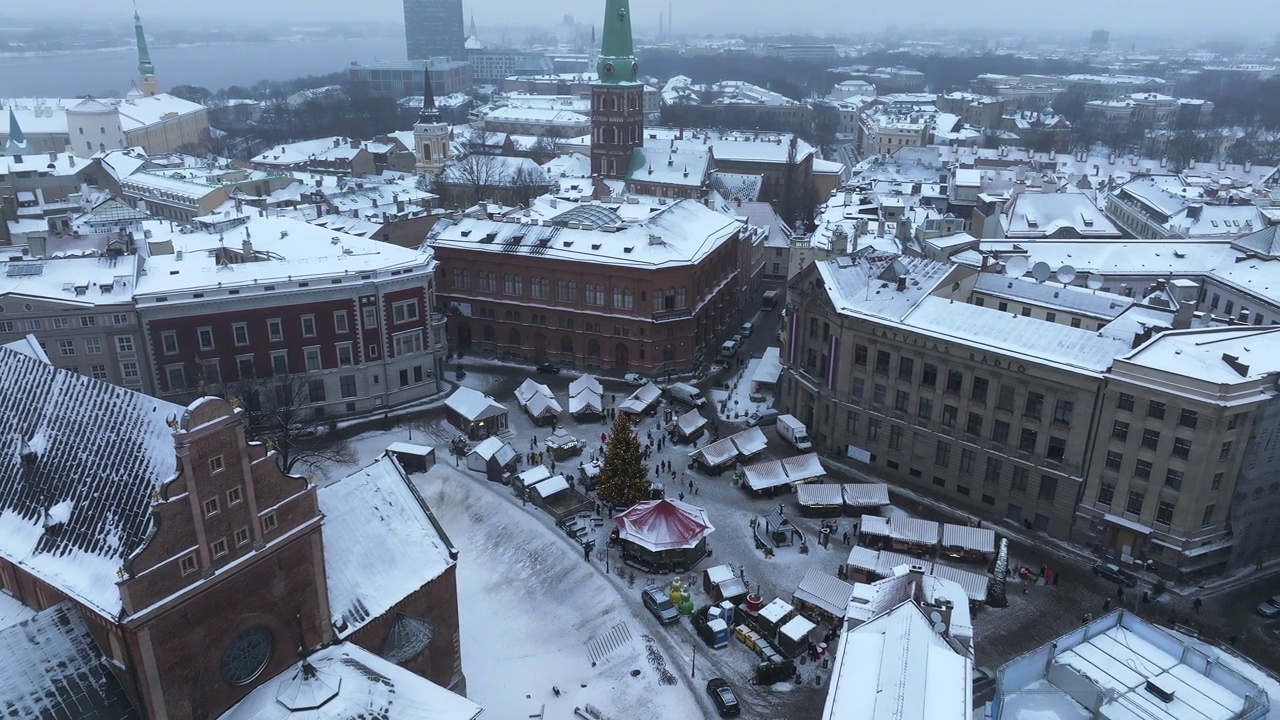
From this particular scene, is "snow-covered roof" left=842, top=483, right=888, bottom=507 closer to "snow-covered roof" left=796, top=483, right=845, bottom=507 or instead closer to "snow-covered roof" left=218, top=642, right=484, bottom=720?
"snow-covered roof" left=796, top=483, right=845, bottom=507

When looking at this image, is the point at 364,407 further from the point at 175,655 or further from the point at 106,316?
the point at 175,655

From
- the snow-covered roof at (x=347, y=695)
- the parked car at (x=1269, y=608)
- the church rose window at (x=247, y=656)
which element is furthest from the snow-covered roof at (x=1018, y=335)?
the church rose window at (x=247, y=656)

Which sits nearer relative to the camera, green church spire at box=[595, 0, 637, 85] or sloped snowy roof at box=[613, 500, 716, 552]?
sloped snowy roof at box=[613, 500, 716, 552]

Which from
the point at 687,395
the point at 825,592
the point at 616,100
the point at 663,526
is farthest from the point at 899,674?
the point at 616,100

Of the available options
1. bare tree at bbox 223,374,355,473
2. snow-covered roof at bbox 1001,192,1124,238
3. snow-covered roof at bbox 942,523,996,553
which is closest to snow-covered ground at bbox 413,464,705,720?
bare tree at bbox 223,374,355,473

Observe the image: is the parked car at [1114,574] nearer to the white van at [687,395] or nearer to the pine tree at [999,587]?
the pine tree at [999,587]

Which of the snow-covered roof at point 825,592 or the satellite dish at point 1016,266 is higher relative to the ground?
the satellite dish at point 1016,266
